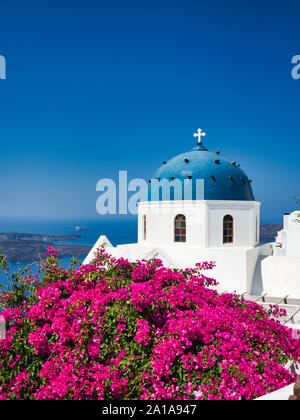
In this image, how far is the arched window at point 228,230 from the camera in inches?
564

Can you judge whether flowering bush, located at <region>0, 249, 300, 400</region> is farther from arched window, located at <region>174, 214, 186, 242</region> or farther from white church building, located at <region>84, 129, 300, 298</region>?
arched window, located at <region>174, 214, 186, 242</region>

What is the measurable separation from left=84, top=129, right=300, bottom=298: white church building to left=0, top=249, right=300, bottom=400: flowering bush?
891 cm

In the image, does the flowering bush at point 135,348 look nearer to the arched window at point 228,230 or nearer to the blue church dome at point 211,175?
the arched window at point 228,230

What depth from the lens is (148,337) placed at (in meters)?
3.85

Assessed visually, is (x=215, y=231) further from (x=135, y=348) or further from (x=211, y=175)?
(x=135, y=348)

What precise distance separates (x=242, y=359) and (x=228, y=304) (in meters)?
1.64

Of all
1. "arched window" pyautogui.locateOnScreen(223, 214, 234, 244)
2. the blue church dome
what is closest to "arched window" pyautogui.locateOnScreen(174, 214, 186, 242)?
the blue church dome

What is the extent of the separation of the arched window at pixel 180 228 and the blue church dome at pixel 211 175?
36.9 inches

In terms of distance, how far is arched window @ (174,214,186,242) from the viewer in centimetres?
1448

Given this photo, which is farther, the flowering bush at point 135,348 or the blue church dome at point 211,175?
the blue church dome at point 211,175

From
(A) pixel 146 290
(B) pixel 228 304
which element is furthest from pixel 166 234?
(A) pixel 146 290

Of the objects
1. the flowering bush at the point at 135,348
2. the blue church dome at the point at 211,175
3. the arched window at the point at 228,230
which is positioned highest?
the blue church dome at the point at 211,175

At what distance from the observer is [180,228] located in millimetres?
14547

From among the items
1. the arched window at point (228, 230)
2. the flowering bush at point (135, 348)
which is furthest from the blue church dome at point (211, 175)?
the flowering bush at point (135, 348)
